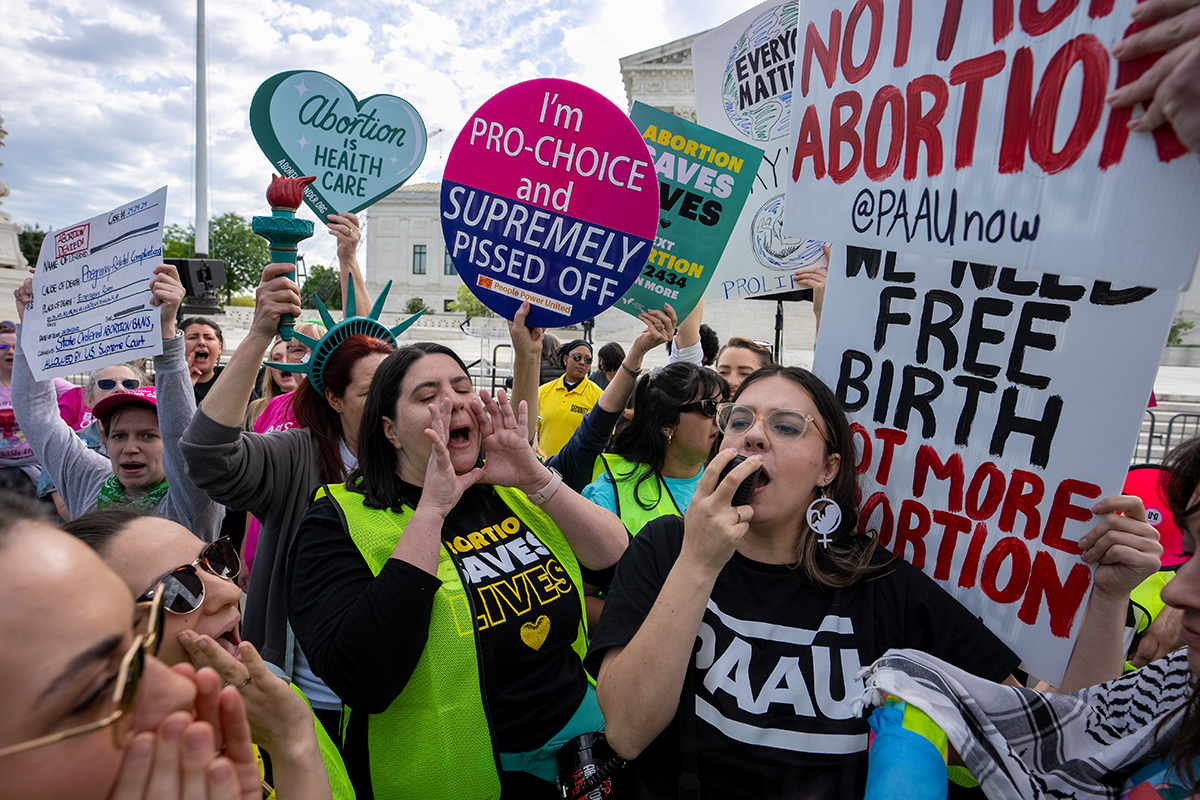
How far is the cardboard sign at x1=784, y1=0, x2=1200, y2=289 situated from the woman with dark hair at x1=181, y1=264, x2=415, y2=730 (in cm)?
170

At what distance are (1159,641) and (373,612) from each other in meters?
2.14

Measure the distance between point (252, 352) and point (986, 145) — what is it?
2219 mm

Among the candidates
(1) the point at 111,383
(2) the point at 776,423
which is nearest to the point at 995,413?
(2) the point at 776,423

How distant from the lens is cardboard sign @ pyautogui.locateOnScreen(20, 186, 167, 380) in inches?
112

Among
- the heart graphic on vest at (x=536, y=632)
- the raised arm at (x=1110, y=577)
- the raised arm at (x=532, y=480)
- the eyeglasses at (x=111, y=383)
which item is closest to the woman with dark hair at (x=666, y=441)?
the raised arm at (x=532, y=480)

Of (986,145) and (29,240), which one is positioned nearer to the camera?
(986,145)

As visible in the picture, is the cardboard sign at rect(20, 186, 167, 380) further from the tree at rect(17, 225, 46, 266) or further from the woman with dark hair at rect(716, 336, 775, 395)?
the tree at rect(17, 225, 46, 266)

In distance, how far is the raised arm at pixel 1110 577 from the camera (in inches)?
56.5

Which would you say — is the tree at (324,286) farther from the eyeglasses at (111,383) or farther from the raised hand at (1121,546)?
the raised hand at (1121,546)

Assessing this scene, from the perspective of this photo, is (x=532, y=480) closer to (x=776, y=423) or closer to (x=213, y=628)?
(x=776, y=423)

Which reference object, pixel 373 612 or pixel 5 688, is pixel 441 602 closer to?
pixel 373 612

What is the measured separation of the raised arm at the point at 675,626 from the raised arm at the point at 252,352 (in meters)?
1.49

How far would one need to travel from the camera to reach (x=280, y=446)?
2.49 meters

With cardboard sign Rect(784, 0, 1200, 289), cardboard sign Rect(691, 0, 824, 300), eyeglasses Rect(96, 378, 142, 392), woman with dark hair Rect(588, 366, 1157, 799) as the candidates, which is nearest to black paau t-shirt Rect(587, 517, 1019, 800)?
woman with dark hair Rect(588, 366, 1157, 799)
